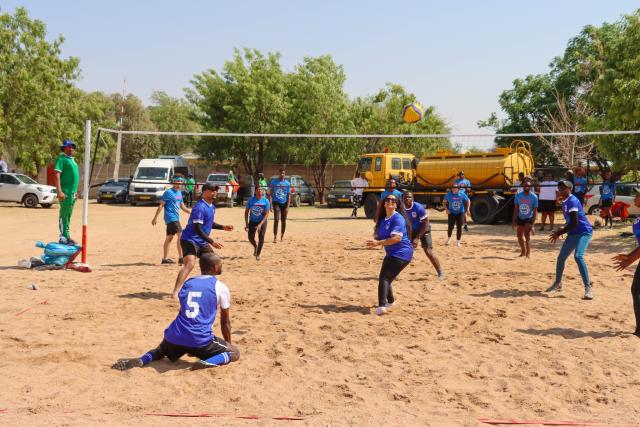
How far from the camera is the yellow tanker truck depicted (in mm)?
21761

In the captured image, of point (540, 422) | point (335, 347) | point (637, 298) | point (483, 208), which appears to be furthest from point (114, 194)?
point (540, 422)

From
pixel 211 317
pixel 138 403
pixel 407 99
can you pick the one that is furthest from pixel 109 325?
pixel 407 99

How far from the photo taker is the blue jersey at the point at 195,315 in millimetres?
5699

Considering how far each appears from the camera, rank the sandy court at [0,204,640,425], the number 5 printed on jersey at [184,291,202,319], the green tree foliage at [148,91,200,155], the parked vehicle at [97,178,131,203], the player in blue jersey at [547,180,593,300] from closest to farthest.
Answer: the sandy court at [0,204,640,425]
the number 5 printed on jersey at [184,291,202,319]
the player in blue jersey at [547,180,593,300]
the parked vehicle at [97,178,131,203]
the green tree foliage at [148,91,200,155]

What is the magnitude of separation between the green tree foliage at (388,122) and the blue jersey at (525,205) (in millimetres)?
25386

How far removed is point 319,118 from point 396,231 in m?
29.4

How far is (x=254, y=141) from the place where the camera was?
36.4m

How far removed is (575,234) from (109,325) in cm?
607

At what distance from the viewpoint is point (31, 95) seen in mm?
30781

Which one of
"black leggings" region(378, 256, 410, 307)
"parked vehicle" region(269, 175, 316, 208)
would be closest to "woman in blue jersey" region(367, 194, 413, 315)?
"black leggings" region(378, 256, 410, 307)

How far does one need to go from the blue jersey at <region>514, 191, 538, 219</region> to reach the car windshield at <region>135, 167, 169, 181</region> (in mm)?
21451

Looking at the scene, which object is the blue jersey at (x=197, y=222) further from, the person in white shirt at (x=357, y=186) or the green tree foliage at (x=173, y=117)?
the green tree foliage at (x=173, y=117)

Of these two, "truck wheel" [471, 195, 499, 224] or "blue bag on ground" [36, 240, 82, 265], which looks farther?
"truck wheel" [471, 195, 499, 224]

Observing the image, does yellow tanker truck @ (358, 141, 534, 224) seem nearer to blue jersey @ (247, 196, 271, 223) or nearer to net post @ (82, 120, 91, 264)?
blue jersey @ (247, 196, 271, 223)
